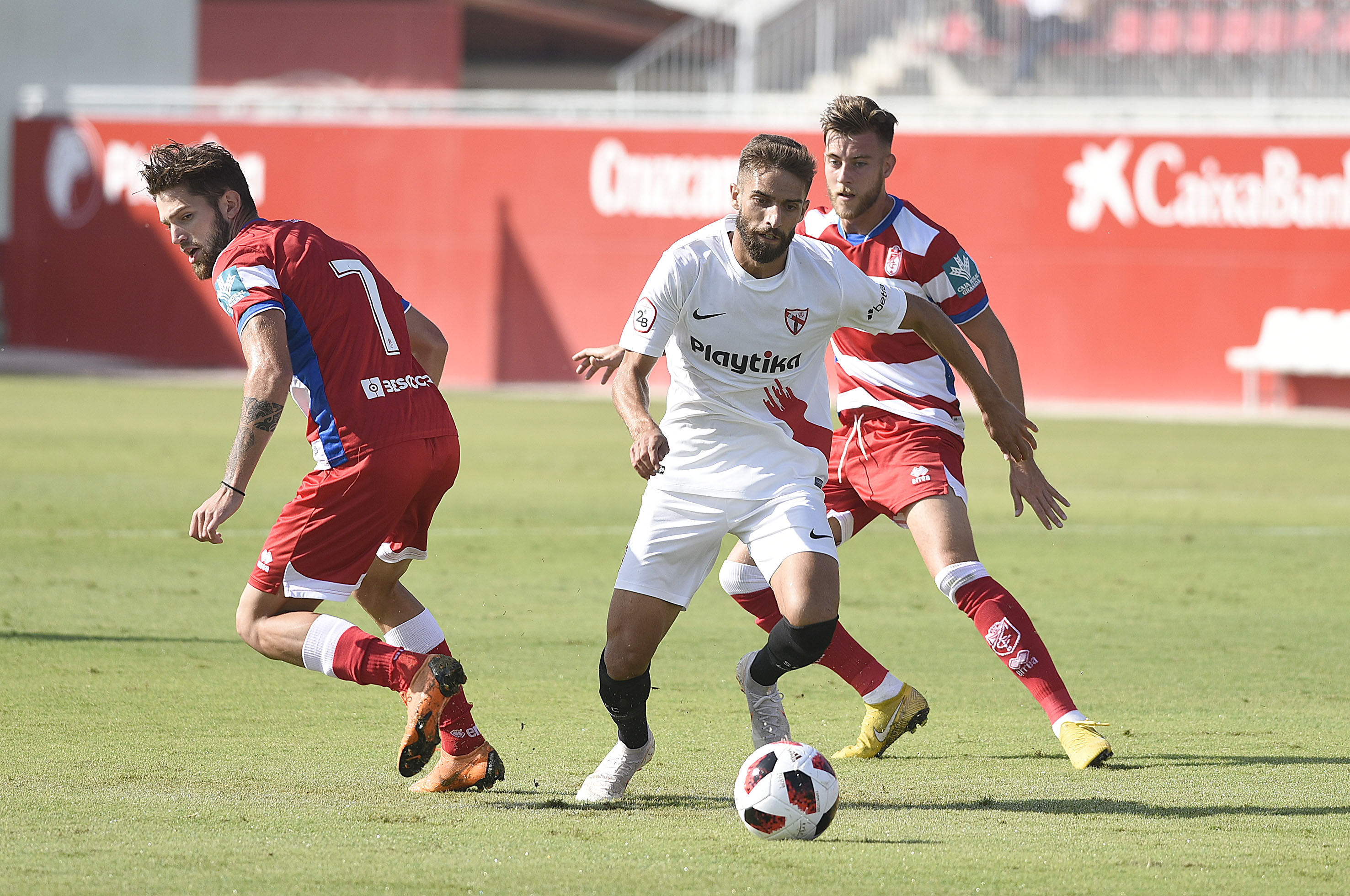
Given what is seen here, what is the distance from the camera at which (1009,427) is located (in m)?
5.80

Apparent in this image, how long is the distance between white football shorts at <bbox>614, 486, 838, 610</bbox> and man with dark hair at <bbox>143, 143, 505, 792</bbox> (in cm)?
→ 66

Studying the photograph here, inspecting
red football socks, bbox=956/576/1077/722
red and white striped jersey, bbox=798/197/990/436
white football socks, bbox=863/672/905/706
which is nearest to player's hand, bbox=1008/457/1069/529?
red football socks, bbox=956/576/1077/722

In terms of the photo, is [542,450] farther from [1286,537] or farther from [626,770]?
[626,770]

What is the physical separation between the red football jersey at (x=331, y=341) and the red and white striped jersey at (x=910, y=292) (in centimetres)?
180

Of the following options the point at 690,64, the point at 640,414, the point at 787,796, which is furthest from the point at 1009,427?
the point at 690,64

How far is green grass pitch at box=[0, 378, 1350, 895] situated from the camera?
177 inches

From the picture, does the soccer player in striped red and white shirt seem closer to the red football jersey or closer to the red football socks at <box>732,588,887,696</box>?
the red football socks at <box>732,588,887,696</box>

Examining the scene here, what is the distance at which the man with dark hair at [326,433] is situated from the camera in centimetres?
500

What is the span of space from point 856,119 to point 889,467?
4.22 feet

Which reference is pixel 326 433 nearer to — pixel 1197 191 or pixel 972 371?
pixel 972 371

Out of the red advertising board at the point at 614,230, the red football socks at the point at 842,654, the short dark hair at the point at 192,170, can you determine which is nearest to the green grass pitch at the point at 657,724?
the red football socks at the point at 842,654

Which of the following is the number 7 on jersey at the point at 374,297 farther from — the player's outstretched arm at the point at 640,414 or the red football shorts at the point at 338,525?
the player's outstretched arm at the point at 640,414

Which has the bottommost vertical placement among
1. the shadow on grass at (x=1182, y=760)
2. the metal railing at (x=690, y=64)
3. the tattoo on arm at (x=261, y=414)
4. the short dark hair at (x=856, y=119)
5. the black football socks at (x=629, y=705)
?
the shadow on grass at (x=1182, y=760)

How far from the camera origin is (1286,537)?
40.3ft
